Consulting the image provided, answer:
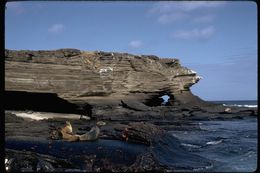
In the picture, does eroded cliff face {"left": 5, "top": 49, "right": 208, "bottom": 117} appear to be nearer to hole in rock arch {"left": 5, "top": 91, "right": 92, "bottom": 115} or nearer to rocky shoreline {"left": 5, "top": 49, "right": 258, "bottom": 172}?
rocky shoreline {"left": 5, "top": 49, "right": 258, "bottom": 172}

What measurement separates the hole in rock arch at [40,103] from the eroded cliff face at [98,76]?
0.45 metres

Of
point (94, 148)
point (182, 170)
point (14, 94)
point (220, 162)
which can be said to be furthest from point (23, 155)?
point (14, 94)

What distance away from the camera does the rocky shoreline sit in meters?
8.55

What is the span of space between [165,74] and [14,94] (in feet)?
43.5

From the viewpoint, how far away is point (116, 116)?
2433 cm

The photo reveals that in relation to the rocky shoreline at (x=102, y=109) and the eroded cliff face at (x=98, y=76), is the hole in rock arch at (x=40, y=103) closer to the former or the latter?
the rocky shoreline at (x=102, y=109)

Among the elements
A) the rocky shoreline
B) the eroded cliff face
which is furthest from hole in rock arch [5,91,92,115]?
the eroded cliff face

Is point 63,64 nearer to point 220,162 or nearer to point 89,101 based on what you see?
point 89,101

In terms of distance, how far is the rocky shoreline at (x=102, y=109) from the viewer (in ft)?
28.0

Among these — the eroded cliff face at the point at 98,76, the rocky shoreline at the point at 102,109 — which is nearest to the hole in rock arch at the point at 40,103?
the rocky shoreline at the point at 102,109

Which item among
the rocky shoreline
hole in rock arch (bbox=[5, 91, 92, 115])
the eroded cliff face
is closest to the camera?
the rocky shoreline

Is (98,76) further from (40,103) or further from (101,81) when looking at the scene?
(40,103)

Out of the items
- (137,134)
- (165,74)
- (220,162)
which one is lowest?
(220,162)

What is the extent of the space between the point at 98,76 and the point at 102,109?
2.77 metres
